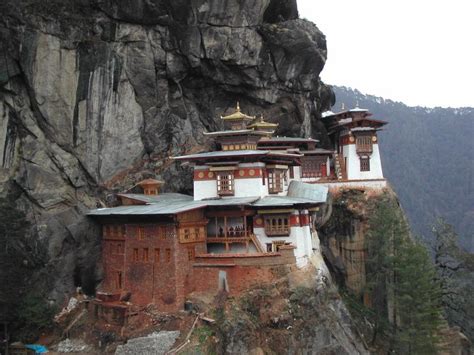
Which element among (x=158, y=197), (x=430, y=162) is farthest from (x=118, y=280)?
(x=430, y=162)

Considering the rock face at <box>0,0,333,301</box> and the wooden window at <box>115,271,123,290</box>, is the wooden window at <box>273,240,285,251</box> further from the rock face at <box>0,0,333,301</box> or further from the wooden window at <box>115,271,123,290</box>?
the rock face at <box>0,0,333,301</box>

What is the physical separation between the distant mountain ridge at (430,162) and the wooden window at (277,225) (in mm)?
83764

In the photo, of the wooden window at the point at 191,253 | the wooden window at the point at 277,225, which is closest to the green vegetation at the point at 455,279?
the wooden window at the point at 277,225

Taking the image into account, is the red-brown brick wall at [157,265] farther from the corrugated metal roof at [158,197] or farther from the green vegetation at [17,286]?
the green vegetation at [17,286]

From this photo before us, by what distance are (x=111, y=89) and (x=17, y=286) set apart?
14123 mm

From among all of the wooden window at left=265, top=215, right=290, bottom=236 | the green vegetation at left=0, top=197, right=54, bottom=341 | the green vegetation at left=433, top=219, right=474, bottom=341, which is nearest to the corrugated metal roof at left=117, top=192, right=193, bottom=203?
the wooden window at left=265, top=215, right=290, bottom=236

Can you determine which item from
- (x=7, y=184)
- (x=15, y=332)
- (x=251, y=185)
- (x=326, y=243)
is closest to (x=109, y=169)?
(x=7, y=184)

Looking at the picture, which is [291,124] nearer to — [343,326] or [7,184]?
[343,326]

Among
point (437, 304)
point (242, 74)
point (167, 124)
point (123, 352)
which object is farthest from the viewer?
point (242, 74)

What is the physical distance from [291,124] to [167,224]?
21031 mm

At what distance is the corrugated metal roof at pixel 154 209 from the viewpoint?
3070 centimetres

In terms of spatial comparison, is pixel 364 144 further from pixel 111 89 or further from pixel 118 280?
pixel 118 280

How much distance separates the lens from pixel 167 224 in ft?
102

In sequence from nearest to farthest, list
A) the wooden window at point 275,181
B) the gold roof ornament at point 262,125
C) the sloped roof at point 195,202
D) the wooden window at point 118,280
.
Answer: the sloped roof at point 195,202, the wooden window at point 118,280, the wooden window at point 275,181, the gold roof ornament at point 262,125
